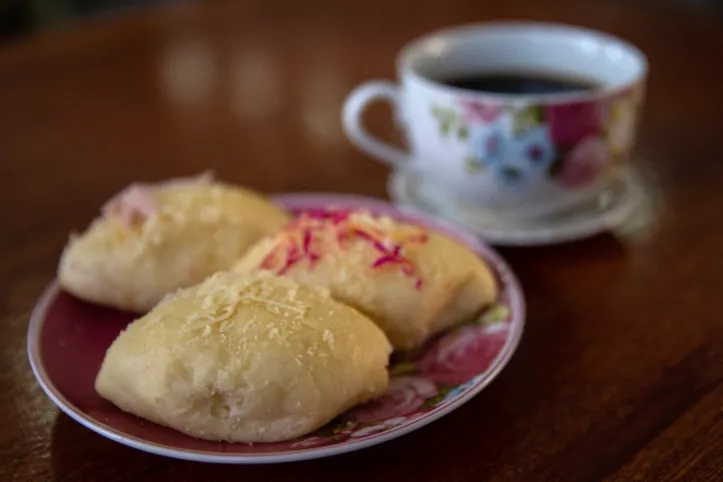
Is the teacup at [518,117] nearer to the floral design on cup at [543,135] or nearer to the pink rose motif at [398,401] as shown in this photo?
the floral design on cup at [543,135]

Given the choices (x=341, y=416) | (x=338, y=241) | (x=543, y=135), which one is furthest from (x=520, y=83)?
(x=341, y=416)

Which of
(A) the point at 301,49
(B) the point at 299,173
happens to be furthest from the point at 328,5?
(B) the point at 299,173

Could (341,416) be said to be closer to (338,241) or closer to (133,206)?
(338,241)

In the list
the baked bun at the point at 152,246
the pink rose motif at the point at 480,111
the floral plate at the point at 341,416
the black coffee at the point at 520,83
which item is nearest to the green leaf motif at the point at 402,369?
the floral plate at the point at 341,416

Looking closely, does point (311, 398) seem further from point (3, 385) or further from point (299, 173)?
point (299, 173)

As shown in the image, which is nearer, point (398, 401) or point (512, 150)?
point (398, 401)

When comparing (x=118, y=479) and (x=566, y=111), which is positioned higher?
(x=566, y=111)

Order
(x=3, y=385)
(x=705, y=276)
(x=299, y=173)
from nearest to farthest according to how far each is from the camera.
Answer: (x=3, y=385) < (x=705, y=276) < (x=299, y=173)
